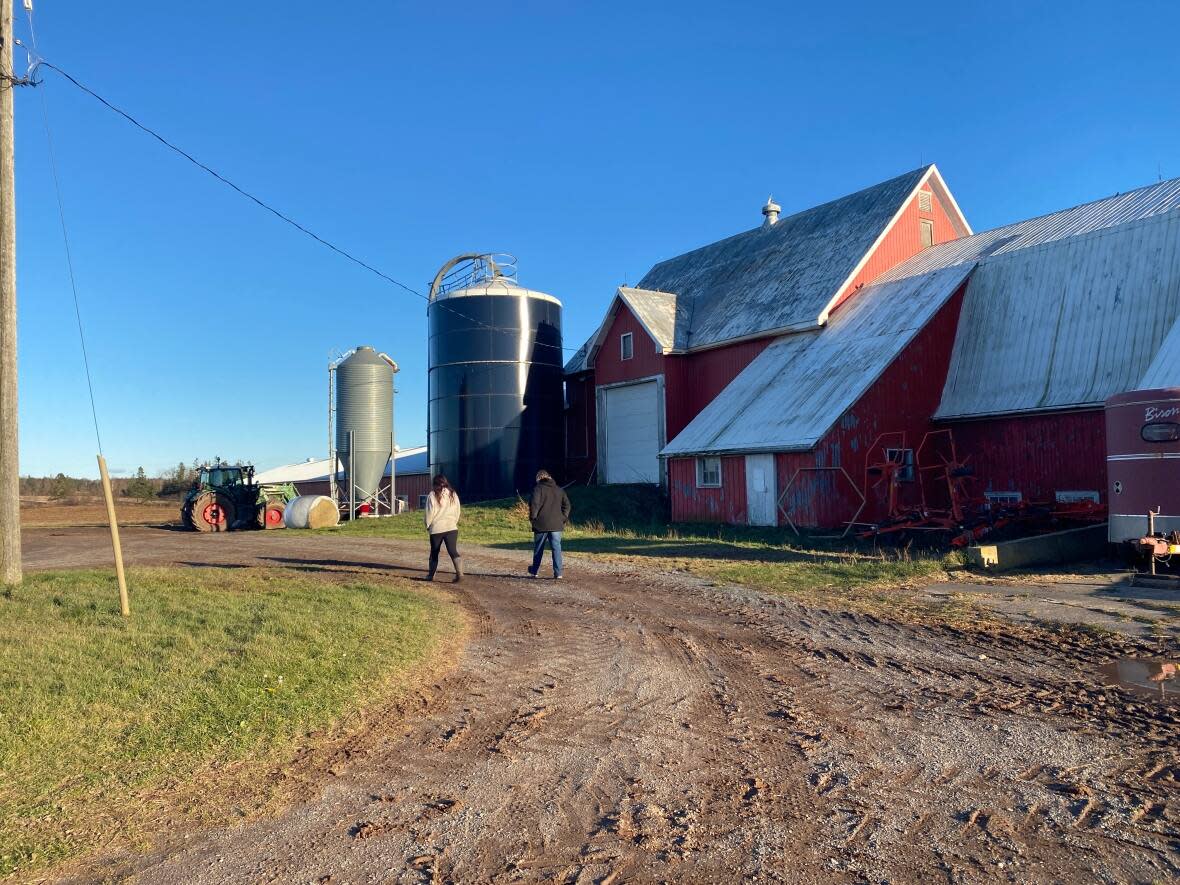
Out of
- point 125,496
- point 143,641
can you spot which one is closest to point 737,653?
point 143,641

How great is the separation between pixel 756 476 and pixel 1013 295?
8271 mm

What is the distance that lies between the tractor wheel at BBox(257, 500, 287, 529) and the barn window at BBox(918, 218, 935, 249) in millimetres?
23391

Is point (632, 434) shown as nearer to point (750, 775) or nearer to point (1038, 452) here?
point (1038, 452)

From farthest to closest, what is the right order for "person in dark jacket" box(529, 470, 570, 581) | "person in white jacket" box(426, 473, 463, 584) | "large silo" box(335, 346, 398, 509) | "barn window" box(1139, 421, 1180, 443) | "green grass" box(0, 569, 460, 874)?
1. "large silo" box(335, 346, 398, 509)
2. "person in dark jacket" box(529, 470, 570, 581)
3. "barn window" box(1139, 421, 1180, 443)
4. "person in white jacket" box(426, 473, 463, 584)
5. "green grass" box(0, 569, 460, 874)

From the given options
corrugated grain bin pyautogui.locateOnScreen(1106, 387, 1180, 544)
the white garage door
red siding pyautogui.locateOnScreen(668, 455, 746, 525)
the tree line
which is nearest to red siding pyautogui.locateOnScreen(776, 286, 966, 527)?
red siding pyautogui.locateOnScreen(668, 455, 746, 525)

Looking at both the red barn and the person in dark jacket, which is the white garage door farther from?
the person in dark jacket

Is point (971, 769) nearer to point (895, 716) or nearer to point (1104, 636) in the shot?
point (895, 716)

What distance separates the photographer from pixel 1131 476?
45.6ft

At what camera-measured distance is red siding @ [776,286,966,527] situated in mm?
21656

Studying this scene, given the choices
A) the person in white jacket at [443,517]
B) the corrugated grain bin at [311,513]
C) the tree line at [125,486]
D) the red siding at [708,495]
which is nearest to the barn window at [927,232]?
the red siding at [708,495]

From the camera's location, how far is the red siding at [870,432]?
21656mm

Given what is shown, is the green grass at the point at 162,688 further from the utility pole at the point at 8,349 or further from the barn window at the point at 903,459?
the barn window at the point at 903,459

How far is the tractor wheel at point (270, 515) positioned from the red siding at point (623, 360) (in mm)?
12190

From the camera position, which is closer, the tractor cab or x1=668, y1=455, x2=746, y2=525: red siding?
x1=668, y1=455, x2=746, y2=525: red siding
